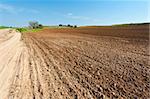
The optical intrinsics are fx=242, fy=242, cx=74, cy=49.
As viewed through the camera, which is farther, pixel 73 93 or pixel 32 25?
pixel 32 25

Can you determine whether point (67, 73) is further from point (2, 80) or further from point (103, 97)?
point (103, 97)

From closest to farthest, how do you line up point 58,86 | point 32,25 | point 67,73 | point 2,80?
1. point 58,86
2. point 2,80
3. point 67,73
4. point 32,25

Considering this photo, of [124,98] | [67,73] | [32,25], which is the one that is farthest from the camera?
[32,25]

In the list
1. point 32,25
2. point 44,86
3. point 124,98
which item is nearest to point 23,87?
point 44,86

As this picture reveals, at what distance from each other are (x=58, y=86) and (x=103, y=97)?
1810mm

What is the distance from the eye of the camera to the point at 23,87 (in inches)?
312

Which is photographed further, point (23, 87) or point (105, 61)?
Answer: point (105, 61)

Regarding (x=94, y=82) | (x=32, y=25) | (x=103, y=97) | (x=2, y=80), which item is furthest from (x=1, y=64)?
(x=32, y=25)

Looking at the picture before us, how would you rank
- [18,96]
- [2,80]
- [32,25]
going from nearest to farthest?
1. [18,96]
2. [2,80]
3. [32,25]

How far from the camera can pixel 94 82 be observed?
8180 mm

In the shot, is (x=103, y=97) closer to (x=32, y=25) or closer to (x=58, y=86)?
(x=58, y=86)

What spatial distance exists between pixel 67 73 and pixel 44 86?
1.90 meters

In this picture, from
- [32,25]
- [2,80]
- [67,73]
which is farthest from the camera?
[32,25]

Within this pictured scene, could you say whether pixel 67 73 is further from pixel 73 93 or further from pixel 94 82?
pixel 73 93
